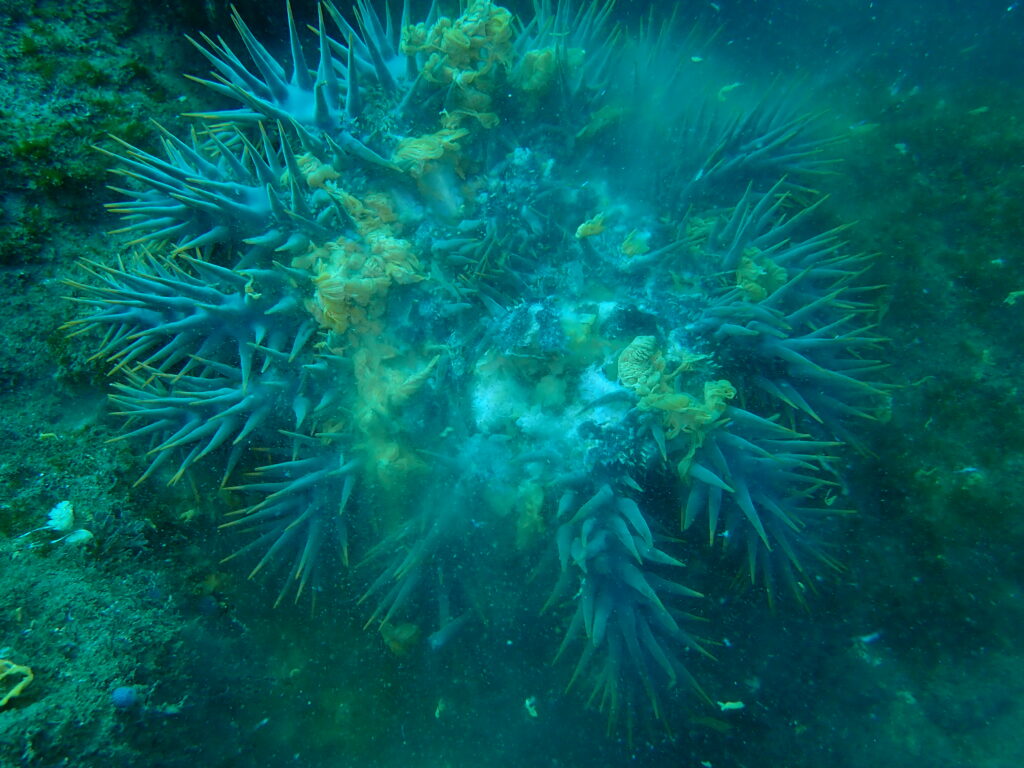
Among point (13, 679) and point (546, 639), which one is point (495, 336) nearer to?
point (546, 639)

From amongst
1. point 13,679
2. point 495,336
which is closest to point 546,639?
point 495,336

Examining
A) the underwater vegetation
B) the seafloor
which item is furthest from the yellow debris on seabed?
the underwater vegetation

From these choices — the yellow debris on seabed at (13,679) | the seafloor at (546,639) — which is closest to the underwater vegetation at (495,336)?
the seafloor at (546,639)

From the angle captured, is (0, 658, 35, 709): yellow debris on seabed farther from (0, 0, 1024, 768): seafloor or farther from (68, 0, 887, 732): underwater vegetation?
(68, 0, 887, 732): underwater vegetation

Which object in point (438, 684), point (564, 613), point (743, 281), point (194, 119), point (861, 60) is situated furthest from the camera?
point (861, 60)

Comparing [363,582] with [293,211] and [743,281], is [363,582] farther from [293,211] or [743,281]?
[743,281]

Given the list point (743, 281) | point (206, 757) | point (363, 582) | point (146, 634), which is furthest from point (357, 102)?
point (206, 757)
